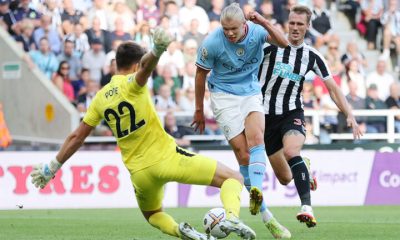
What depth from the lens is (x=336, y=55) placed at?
74.2 ft

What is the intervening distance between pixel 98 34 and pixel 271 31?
10885mm

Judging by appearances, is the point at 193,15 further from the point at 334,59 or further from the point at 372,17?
the point at 372,17

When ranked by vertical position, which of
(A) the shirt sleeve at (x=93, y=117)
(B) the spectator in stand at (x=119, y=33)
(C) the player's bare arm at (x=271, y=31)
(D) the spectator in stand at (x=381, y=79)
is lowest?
(D) the spectator in stand at (x=381, y=79)

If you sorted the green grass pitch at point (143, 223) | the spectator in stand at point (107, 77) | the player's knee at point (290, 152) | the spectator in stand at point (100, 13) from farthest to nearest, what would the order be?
the spectator in stand at point (100, 13)
the spectator in stand at point (107, 77)
the player's knee at point (290, 152)
the green grass pitch at point (143, 223)

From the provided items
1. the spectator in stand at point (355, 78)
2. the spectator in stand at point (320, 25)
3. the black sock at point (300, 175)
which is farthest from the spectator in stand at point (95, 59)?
the black sock at point (300, 175)

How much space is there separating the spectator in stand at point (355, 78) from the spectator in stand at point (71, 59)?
17.6 feet

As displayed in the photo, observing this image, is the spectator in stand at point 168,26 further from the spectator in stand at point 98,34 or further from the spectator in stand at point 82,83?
the spectator in stand at point 82,83

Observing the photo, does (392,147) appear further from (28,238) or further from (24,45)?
(28,238)

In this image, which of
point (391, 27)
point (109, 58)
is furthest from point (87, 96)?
point (391, 27)

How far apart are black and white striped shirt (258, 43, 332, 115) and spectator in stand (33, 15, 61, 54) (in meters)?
9.81

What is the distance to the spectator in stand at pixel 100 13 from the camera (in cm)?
2198

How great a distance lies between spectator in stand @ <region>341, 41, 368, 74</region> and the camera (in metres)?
22.9

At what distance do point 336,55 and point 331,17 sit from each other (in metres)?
2.14

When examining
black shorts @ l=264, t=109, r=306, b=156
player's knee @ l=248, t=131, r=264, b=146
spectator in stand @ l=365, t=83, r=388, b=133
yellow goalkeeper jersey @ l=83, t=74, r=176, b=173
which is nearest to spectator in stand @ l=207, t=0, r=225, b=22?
spectator in stand @ l=365, t=83, r=388, b=133
